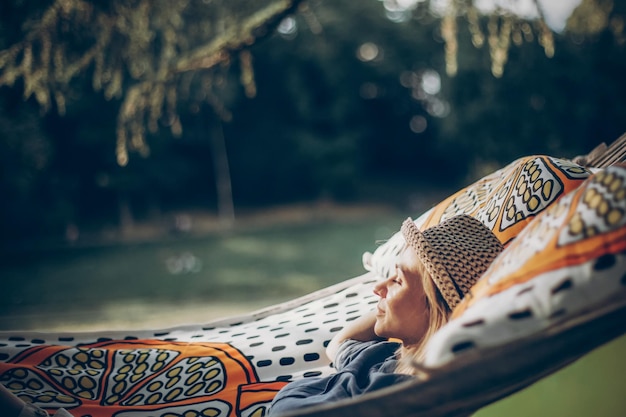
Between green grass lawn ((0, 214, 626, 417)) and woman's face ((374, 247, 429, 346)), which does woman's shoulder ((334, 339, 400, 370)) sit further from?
green grass lawn ((0, 214, 626, 417))

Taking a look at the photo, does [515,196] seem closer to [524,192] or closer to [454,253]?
[524,192]

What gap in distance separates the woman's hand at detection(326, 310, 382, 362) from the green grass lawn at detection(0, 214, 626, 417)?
0.54m

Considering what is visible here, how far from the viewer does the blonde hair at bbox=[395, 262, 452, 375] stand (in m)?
1.23

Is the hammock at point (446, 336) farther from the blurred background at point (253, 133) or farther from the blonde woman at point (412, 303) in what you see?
the blurred background at point (253, 133)

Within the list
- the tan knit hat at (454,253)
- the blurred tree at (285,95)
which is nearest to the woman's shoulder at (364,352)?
the tan knit hat at (454,253)

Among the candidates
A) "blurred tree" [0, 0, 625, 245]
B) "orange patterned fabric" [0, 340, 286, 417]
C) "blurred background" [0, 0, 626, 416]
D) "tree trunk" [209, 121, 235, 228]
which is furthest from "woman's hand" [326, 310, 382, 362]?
"tree trunk" [209, 121, 235, 228]

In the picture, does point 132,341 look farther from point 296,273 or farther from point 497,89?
point 497,89

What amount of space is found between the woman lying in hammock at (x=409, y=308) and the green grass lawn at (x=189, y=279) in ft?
1.02

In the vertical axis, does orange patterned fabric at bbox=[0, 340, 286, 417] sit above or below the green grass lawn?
below

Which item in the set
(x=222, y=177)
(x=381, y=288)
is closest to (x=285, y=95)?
(x=222, y=177)

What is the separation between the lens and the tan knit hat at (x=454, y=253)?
1208mm

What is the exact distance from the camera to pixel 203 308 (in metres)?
4.57

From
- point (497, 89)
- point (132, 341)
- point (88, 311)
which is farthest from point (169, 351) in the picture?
point (497, 89)

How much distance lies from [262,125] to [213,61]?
23.8 ft
